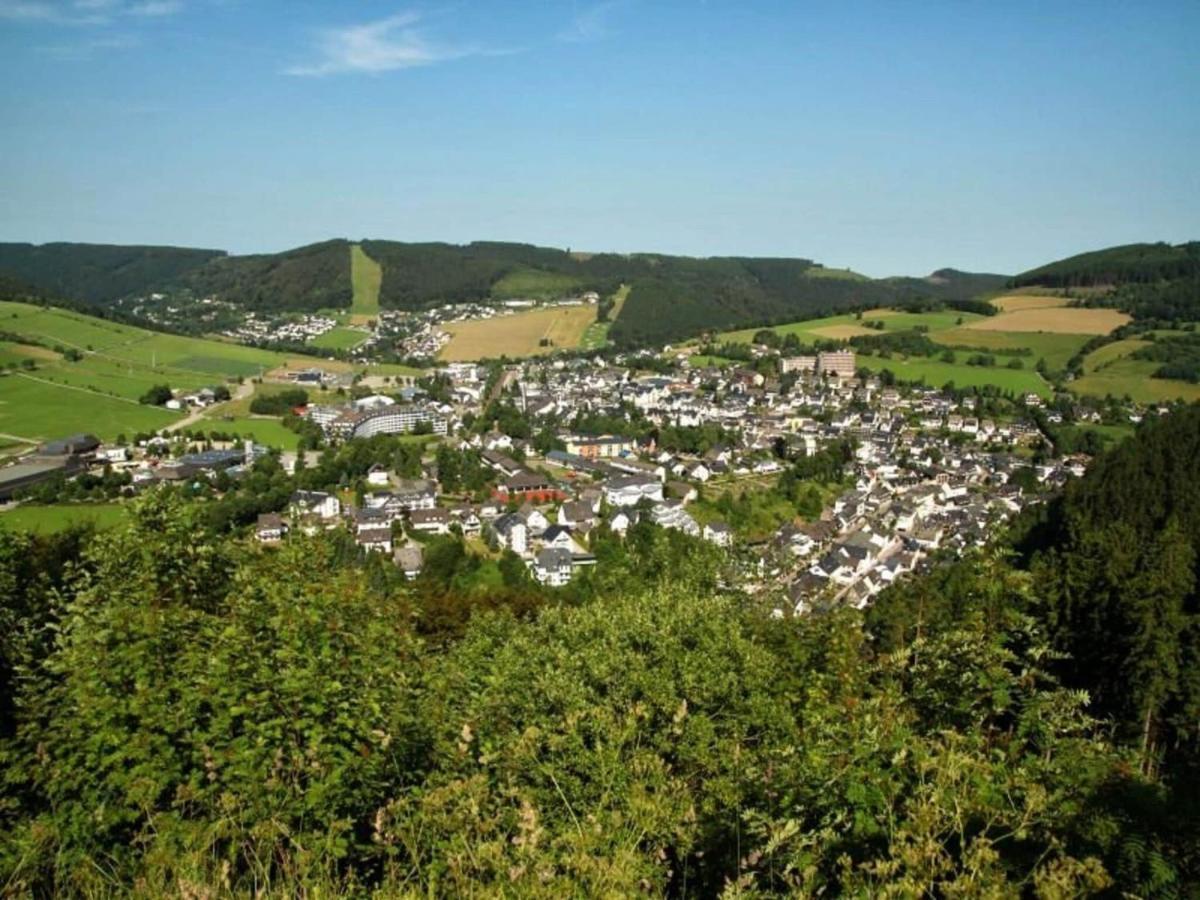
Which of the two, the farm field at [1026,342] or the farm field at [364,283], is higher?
Answer: the farm field at [364,283]

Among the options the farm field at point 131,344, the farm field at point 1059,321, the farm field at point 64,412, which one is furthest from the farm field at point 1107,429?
the farm field at point 131,344

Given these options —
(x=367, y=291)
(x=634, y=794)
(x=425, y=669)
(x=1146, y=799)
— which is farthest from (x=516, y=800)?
(x=367, y=291)

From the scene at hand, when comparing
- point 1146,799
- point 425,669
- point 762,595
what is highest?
point 1146,799

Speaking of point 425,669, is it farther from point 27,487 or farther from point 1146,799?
point 27,487

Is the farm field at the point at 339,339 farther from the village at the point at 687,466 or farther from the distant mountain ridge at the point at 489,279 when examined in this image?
the village at the point at 687,466

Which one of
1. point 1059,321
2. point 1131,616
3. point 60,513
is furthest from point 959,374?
point 60,513

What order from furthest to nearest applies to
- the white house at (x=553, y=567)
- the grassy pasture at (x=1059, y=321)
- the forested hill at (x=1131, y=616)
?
the grassy pasture at (x=1059, y=321) < the white house at (x=553, y=567) < the forested hill at (x=1131, y=616)
